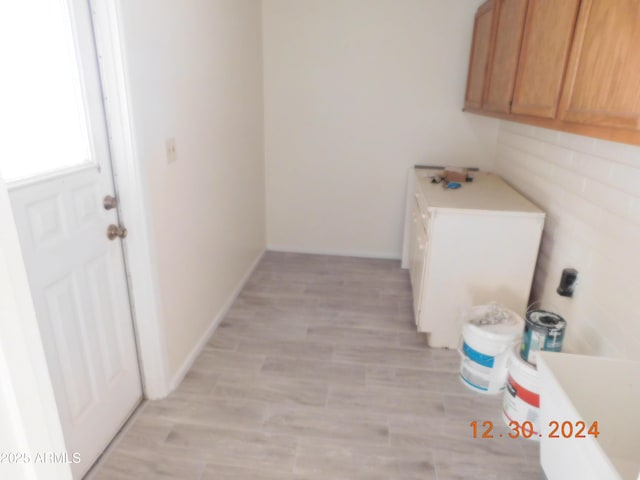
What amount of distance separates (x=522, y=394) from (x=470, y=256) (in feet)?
2.54

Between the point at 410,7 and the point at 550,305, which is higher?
the point at 410,7

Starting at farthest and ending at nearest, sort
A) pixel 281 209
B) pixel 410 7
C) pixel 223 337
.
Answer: pixel 281 209, pixel 410 7, pixel 223 337

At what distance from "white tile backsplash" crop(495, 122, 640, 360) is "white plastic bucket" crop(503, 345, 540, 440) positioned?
30cm

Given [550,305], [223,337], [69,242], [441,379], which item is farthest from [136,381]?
[550,305]

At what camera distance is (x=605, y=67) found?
132cm

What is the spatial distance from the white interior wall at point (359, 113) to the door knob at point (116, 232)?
7.27ft

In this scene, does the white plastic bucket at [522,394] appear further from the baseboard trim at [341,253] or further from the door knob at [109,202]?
the baseboard trim at [341,253]

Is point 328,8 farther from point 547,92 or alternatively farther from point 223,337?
point 223,337

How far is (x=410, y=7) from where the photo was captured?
330cm

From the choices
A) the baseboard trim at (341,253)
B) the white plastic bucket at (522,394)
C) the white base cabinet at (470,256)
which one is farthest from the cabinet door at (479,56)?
the white plastic bucket at (522,394)

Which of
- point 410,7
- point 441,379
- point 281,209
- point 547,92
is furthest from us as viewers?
point 281,209

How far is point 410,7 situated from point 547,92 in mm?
2007

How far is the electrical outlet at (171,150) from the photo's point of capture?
77.4 inches

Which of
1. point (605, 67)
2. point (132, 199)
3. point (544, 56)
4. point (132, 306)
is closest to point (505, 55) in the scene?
point (544, 56)
